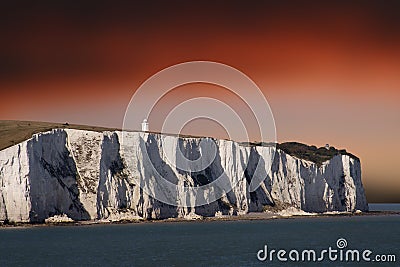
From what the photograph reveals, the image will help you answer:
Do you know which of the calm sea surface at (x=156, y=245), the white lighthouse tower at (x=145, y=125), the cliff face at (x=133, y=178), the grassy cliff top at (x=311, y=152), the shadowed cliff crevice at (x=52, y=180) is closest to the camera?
the calm sea surface at (x=156, y=245)

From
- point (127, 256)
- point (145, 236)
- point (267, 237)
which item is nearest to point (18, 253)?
point (127, 256)

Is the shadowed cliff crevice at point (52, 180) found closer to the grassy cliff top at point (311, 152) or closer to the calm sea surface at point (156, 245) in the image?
the calm sea surface at point (156, 245)

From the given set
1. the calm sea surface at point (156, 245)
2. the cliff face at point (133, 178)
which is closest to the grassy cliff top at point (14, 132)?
the cliff face at point (133, 178)

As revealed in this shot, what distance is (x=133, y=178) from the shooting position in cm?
9869

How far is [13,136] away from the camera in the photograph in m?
98.9

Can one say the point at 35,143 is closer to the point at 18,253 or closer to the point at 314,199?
the point at 18,253

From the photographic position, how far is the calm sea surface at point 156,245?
48.9m

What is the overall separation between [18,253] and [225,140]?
6326 cm

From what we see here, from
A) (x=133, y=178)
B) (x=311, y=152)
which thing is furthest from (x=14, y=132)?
(x=311, y=152)

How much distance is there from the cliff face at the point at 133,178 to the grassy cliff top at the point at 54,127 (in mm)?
4918

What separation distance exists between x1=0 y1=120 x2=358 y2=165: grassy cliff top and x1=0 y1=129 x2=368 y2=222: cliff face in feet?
16.1

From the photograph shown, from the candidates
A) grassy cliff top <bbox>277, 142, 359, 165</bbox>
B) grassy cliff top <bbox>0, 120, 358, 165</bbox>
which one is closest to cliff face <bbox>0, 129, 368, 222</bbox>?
grassy cliff top <bbox>277, 142, 359, 165</bbox>

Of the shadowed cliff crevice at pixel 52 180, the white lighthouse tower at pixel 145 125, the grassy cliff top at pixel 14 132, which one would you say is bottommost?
the shadowed cliff crevice at pixel 52 180

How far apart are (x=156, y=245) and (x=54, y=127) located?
174 feet
